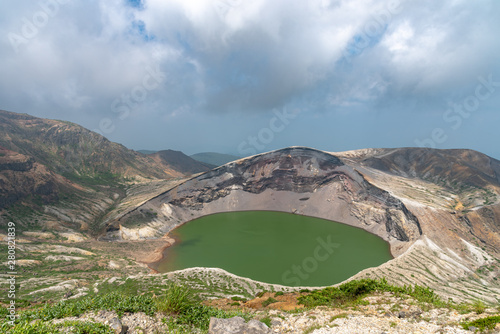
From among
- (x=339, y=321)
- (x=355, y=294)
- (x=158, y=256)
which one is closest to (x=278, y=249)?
(x=158, y=256)

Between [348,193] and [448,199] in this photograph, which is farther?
[348,193]

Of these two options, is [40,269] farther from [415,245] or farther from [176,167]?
[176,167]

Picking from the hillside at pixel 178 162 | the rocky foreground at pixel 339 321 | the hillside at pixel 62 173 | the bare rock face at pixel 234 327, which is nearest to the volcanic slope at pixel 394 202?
the hillside at pixel 62 173

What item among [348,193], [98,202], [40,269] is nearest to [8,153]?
[98,202]

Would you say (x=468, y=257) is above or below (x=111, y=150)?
below

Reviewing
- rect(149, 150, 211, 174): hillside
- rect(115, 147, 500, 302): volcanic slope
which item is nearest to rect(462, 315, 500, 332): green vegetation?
rect(115, 147, 500, 302): volcanic slope

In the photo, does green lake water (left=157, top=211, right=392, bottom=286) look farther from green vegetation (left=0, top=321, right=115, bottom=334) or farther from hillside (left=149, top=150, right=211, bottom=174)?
hillside (left=149, top=150, right=211, bottom=174)
